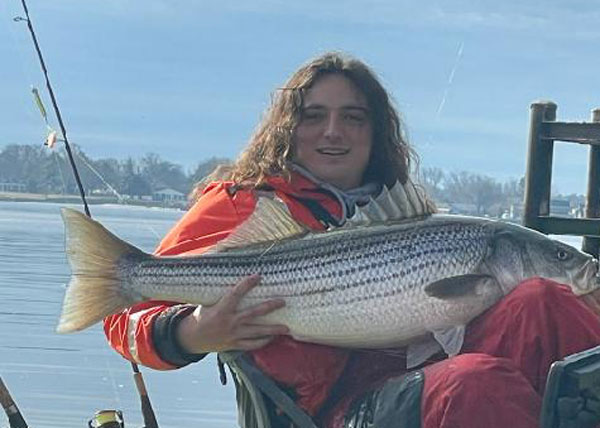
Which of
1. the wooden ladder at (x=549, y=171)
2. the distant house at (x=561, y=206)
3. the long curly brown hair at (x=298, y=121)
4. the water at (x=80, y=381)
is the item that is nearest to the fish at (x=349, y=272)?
the long curly brown hair at (x=298, y=121)

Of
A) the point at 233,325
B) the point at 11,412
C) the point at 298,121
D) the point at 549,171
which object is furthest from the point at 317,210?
the point at 549,171

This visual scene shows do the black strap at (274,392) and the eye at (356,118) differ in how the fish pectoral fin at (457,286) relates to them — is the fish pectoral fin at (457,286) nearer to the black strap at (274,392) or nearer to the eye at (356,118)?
the black strap at (274,392)

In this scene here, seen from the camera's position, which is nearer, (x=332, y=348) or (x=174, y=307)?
(x=332, y=348)

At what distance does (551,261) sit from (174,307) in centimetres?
128

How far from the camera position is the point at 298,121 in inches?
157

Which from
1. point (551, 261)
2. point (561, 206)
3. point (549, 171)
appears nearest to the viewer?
point (551, 261)

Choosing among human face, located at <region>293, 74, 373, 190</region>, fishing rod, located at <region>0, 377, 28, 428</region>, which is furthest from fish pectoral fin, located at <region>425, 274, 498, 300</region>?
fishing rod, located at <region>0, 377, 28, 428</region>

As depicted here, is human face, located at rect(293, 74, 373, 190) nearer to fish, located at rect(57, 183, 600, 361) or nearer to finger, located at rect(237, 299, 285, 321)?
fish, located at rect(57, 183, 600, 361)

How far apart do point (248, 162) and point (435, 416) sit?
164 cm

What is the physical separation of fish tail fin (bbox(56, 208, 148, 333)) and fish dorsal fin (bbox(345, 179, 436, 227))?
75 cm

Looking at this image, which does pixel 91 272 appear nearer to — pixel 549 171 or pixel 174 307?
pixel 174 307

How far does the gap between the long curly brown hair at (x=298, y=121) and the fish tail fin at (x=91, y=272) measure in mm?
684

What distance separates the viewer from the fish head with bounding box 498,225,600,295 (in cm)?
319

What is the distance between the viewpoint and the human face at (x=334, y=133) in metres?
3.94
